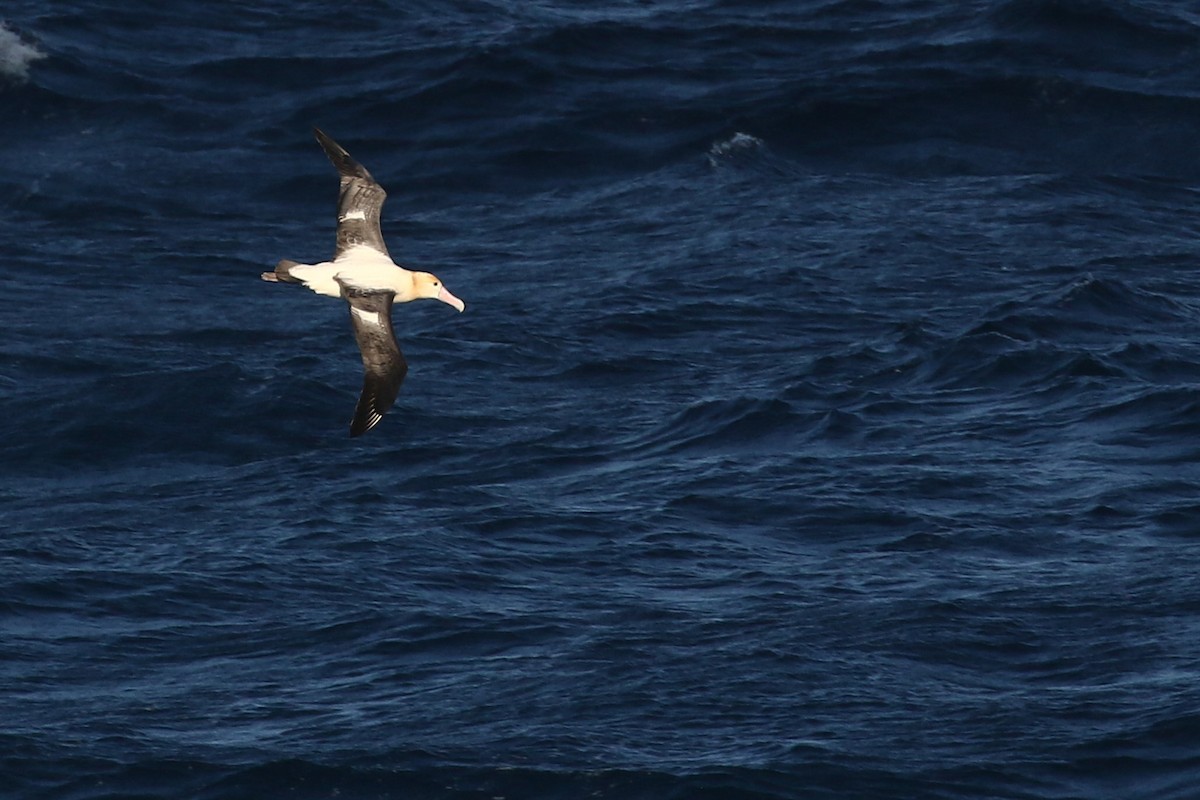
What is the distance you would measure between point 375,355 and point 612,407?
1353 cm

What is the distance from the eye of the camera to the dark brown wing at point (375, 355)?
23594 millimetres

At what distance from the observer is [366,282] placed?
2508 centimetres

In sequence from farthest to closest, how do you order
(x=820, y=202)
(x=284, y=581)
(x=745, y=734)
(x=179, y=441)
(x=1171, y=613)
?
(x=820, y=202)
(x=179, y=441)
(x=284, y=581)
(x=1171, y=613)
(x=745, y=734)

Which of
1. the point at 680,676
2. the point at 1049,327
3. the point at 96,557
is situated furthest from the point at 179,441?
→ the point at 1049,327

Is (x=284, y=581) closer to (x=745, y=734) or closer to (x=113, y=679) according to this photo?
(x=113, y=679)

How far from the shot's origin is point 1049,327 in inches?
1526

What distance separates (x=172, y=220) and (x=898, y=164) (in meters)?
13.4

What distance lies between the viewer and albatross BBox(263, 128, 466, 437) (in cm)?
2400

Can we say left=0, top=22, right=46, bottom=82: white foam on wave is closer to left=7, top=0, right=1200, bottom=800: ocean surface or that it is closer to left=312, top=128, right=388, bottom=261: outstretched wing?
left=7, top=0, right=1200, bottom=800: ocean surface

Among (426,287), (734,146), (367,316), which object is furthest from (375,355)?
(734,146)

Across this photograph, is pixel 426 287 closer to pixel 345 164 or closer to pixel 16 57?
pixel 345 164

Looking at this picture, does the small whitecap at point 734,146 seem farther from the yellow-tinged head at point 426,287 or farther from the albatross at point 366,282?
the yellow-tinged head at point 426,287

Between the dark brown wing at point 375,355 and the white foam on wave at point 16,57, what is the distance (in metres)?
26.5

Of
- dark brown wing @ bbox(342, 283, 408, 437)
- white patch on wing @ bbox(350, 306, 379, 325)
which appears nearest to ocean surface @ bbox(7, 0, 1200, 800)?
dark brown wing @ bbox(342, 283, 408, 437)
